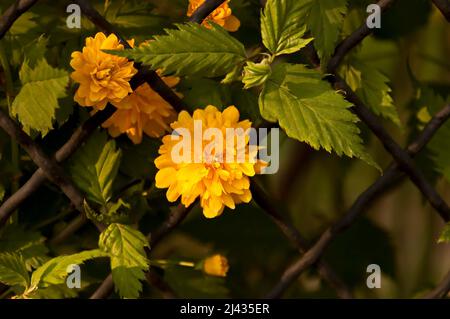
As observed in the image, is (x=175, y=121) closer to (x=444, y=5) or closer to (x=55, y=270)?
(x=55, y=270)

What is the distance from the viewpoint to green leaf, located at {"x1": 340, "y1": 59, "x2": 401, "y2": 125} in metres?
0.89

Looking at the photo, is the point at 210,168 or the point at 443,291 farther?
the point at 443,291

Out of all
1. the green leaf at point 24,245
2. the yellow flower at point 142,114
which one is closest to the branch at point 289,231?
the yellow flower at point 142,114

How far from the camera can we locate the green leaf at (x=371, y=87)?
89 centimetres

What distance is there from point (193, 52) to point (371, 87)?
9.1 inches

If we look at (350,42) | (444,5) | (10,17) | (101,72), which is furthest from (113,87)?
(444,5)

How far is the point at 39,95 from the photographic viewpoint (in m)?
0.82

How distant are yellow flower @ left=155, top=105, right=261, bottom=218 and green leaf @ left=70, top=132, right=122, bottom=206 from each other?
8 centimetres

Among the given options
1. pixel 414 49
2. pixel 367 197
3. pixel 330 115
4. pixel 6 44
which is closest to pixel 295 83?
pixel 330 115

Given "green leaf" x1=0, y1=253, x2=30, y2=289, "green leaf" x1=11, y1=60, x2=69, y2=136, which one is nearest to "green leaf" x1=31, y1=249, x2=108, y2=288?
"green leaf" x1=0, y1=253, x2=30, y2=289

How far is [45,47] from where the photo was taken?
0.85 metres

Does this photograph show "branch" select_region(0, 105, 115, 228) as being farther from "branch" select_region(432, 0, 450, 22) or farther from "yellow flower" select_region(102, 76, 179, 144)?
"branch" select_region(432, 0, 450, 22)

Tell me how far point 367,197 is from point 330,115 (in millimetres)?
158
